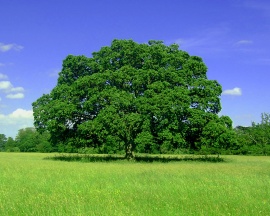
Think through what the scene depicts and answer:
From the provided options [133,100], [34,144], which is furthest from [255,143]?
[34,144]

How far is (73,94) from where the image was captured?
1417 inches

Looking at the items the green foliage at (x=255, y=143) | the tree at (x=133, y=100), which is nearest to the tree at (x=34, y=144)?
the green foliage at (x=255, y=143)

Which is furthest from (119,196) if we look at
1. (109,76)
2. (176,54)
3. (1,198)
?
(176,54)

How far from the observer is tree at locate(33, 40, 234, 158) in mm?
32656

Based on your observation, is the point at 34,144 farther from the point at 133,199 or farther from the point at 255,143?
the point at 133,199

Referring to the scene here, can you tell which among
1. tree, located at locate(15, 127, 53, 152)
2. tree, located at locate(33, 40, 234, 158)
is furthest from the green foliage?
tree, located at locate(15, 127, 53, 152)

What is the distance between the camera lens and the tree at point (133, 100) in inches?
1286

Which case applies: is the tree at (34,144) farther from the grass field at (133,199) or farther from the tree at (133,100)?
the grass field at (133,199)

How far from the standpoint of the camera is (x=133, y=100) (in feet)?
110

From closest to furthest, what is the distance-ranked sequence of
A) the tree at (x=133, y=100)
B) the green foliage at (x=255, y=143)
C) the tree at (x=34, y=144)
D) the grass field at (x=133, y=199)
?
the grass field at (x=133, y=199) < the tree at (x=133, y=100) < the green foliage at (x=255, y=143) < the tree at (x=34, y=144)

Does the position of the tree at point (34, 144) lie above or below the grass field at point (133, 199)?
above

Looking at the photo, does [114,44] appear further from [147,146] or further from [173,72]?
[147,146]

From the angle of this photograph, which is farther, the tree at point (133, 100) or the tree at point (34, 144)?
the tree at point (34, 144)

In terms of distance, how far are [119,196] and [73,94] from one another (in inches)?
983
